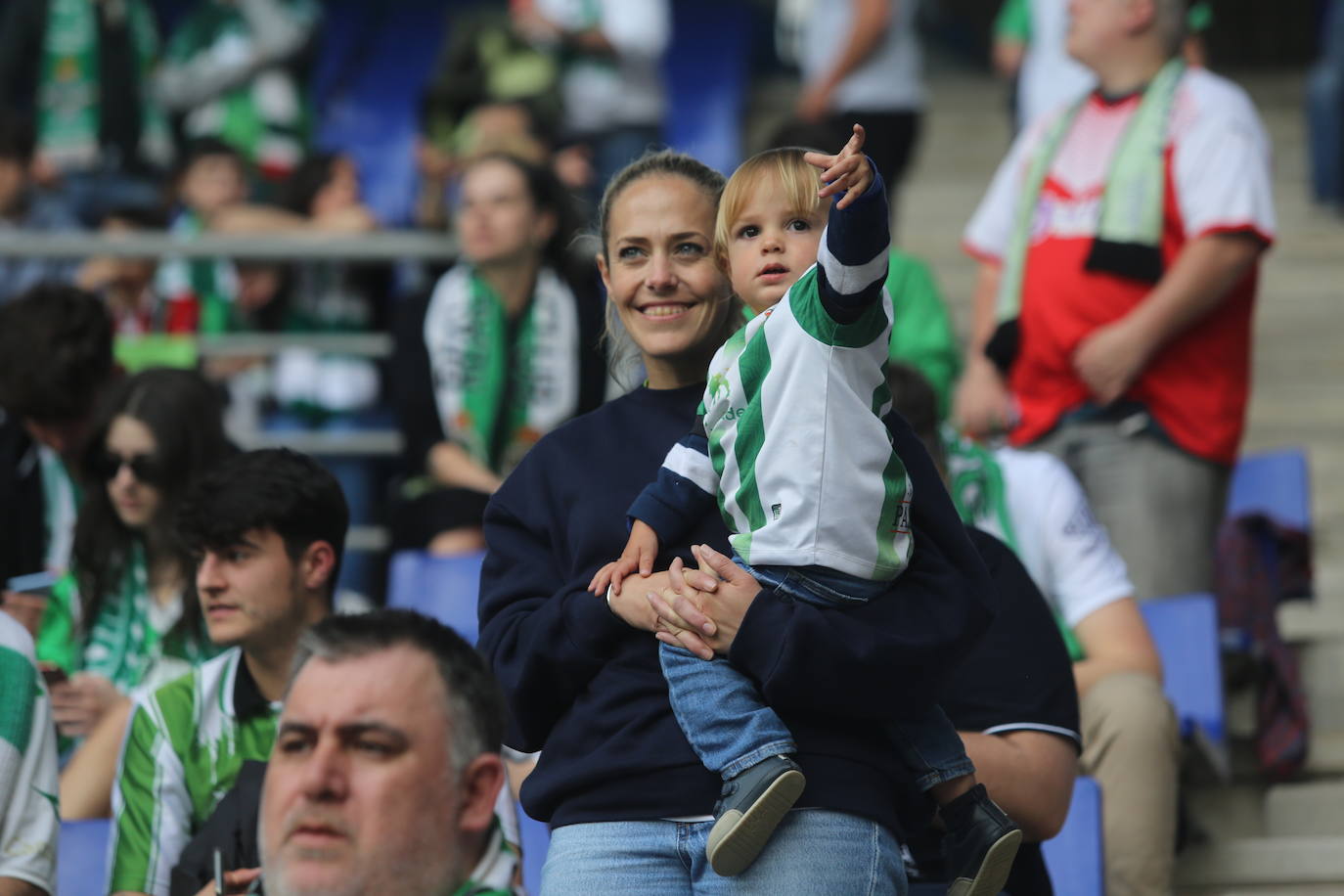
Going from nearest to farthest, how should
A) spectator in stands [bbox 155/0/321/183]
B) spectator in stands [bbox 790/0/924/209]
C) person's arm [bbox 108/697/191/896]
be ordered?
1. person's arm [bbox 108/697/191/896]
2. spectator in stands [bbox 790/0/924/209]
3. spectator in stands [bbox 155/0/321/183]

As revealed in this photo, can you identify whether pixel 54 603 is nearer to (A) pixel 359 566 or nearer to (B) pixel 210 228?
(A) pixel 359 566

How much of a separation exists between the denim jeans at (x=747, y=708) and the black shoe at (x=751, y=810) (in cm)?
2

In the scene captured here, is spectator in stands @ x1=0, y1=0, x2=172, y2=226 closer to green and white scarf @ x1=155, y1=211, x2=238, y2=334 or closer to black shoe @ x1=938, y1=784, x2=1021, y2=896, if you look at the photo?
green and white scarf @ x1=155, y1=211, x2=238, y2=334

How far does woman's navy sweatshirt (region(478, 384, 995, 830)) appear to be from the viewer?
7.78ft

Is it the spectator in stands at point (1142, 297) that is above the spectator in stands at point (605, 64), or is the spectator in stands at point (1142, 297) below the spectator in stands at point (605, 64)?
below

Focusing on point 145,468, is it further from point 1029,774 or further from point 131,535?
point 1029,774

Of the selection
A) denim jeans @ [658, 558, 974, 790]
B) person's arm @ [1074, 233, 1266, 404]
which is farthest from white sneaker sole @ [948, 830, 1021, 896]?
person's arm @ [1074, 233, 1266, 404]

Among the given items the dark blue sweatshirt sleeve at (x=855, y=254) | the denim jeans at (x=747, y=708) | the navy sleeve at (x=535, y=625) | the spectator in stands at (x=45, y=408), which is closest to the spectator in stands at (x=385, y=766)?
the navy sleeve at (x=535, y=625)

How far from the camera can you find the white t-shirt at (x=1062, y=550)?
4.00 m

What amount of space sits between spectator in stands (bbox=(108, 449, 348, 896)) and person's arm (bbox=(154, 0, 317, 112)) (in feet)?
15.8

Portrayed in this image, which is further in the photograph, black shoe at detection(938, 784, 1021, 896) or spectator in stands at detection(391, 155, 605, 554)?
spectator in stands at detection(391, 155, 605, 554)

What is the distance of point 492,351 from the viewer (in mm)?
5488

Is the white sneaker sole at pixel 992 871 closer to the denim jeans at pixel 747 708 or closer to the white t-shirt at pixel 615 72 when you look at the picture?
the denim jeans at pixel 747 708

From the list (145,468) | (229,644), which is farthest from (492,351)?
(229,644)
